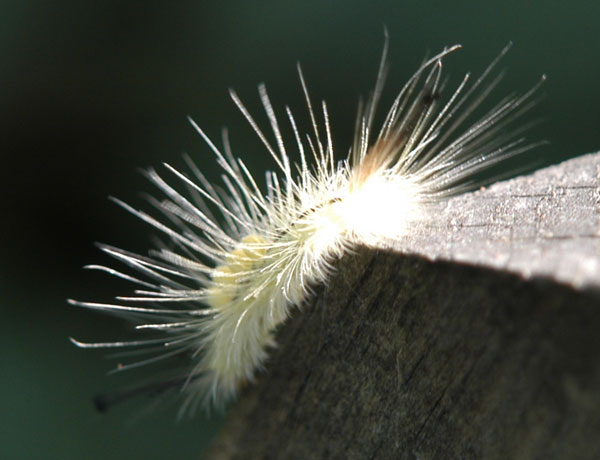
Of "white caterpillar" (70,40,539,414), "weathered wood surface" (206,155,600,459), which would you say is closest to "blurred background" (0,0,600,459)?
"white caterpillar" (70,40,539,414)

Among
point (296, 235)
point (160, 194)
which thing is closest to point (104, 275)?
point (160, 194)

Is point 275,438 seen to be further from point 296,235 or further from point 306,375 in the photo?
point 296,235

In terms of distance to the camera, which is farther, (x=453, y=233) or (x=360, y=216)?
(x=360, y=216)

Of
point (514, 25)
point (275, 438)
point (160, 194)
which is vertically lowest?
point (275, 438)

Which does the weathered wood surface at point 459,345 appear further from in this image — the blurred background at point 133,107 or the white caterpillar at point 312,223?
A: the blurred background at point 133,107

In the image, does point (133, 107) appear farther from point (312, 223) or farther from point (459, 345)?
point (459, 345)

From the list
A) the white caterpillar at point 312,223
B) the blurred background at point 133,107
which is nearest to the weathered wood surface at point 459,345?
the white caterpillar at point 312,223

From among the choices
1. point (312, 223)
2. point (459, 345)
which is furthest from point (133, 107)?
point (459, 345)
